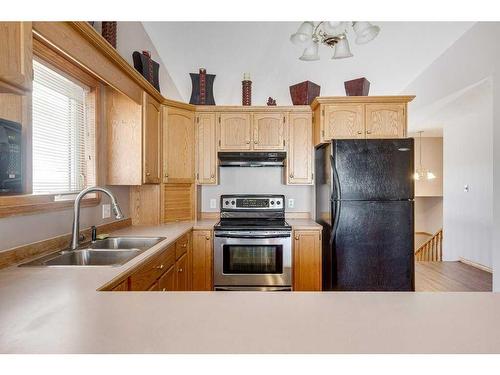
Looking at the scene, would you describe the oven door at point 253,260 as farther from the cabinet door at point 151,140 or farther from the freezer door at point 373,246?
the cabinet door at point 151,140

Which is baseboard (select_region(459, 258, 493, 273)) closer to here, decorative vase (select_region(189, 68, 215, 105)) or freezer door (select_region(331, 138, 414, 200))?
freezer door (select_region(331, 138, 414, 200))

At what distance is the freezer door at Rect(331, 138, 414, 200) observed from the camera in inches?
111

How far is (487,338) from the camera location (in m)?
0.71

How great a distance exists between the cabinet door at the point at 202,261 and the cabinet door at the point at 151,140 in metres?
0.68

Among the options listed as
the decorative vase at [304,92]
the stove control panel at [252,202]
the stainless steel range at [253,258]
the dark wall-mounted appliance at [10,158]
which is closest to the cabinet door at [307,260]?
the stainless steel range at [253,258]

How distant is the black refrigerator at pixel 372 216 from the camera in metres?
2.83

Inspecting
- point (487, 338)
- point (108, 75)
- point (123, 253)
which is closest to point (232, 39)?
point (108, 75)

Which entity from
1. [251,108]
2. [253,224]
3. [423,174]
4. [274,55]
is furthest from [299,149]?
[423,174]

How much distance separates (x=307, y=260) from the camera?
301cm

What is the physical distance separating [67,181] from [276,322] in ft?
6.45

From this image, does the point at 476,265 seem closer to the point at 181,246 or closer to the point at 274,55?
the point at 274,55

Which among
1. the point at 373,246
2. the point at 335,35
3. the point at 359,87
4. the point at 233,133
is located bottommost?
the point at 373,246

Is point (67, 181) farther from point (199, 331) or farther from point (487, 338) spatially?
point (487, 338)

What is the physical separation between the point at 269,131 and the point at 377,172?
3.93 feet
